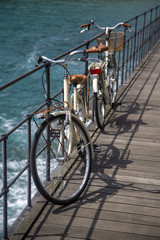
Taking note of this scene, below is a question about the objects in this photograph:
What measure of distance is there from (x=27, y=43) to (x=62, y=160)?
2477 cm

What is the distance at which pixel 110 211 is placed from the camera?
3.43 metres

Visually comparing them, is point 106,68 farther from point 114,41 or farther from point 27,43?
point 27,43

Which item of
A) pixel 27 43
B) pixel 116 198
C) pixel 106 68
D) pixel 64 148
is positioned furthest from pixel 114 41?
pixel 27 43

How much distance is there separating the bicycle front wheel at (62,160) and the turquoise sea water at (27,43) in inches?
174

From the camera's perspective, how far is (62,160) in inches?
137

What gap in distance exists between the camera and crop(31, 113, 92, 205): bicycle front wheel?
10.4ft

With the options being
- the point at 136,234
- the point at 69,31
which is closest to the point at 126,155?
the point at 136,234

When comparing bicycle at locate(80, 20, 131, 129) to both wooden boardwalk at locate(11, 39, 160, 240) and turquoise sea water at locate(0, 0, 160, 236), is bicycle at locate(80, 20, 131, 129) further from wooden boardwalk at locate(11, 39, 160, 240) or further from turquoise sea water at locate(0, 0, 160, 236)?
turquoise sea water at locate(0, 0, 160, 236)

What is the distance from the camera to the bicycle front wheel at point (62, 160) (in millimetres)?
3174

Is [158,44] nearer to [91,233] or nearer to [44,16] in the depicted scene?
[91,233]

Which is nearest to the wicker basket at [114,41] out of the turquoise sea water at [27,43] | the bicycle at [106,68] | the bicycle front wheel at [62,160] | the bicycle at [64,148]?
the bicycle at [106,68]

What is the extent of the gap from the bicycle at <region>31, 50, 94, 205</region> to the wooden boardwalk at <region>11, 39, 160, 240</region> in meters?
0.15

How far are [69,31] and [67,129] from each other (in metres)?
28.6

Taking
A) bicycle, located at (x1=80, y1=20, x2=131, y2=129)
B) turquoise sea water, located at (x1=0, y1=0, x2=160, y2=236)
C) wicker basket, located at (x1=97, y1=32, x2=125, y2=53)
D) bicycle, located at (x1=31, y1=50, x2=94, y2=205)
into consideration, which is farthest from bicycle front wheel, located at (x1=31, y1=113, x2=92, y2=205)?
turquoise sea water, located at (x1=0, y1=0, x2=160, y2=236)
